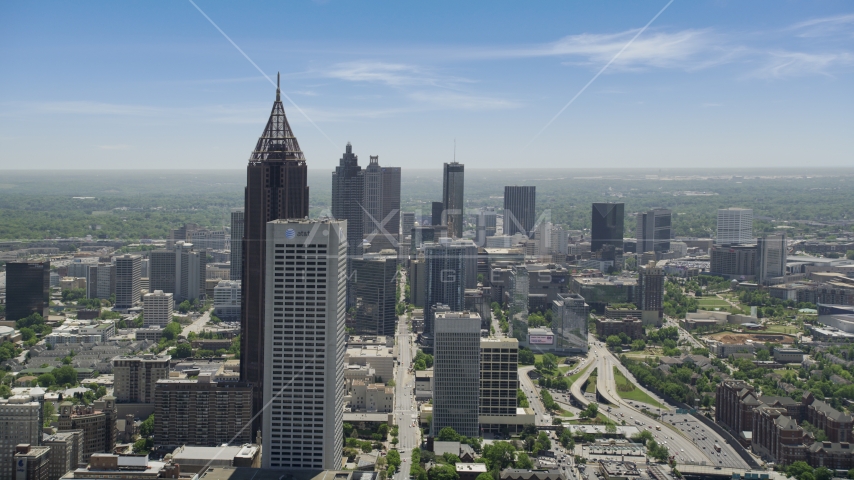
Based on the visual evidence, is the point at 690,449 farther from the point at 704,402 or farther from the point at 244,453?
the point at 244,453

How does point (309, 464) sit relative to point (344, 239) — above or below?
below

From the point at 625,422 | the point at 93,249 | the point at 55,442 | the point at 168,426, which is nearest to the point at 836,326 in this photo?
the point at 625,422

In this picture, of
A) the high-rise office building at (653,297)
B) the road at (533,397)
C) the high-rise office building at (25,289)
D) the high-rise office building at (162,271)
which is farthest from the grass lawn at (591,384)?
the high-rise office building at (162,271)

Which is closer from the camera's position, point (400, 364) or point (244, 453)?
point (244, 453)

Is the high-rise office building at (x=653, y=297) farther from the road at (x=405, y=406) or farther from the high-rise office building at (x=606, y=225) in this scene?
the high-rise office building at (x=606, y=225)

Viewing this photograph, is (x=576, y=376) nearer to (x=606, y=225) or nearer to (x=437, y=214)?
(x=437, y=214)
